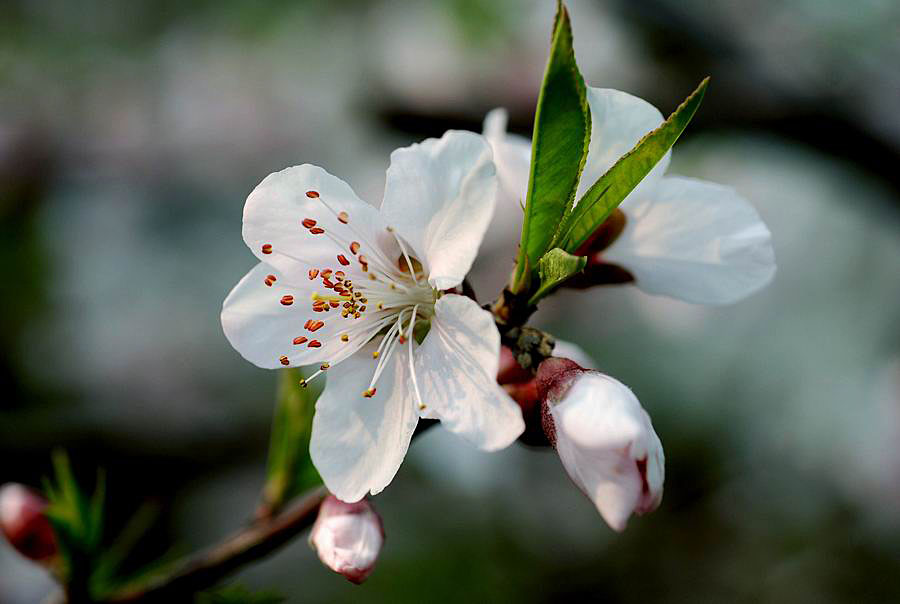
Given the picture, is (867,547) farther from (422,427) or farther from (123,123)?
(123,123)

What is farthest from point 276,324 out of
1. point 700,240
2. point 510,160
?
point 700,240

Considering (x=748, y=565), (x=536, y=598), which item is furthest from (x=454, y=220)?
(x=748, y=565)

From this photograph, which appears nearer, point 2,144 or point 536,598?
point 536,598

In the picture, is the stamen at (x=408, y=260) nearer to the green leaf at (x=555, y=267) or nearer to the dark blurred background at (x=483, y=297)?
the green leaf at (x=555, y=267)

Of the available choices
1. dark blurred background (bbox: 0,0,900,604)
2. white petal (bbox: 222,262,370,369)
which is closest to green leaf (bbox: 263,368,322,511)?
white petal (bbox: 222,262,370,369)

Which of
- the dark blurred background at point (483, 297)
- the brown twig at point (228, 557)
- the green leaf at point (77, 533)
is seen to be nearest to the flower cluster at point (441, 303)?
the brown twig at point (228, 557)

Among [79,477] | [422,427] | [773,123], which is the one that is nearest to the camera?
[422,427]
